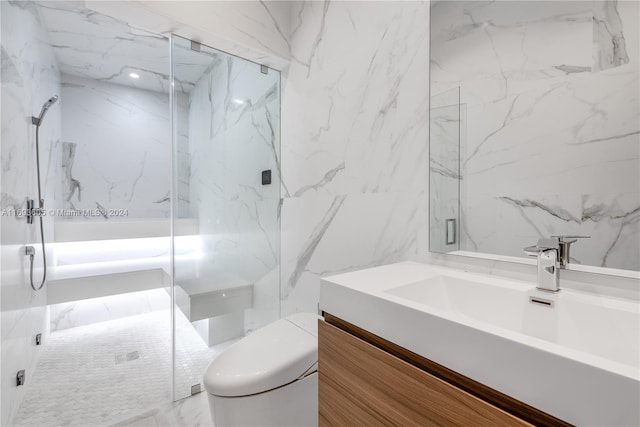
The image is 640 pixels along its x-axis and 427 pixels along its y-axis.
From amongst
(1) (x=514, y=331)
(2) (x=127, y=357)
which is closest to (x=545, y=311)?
(1) (x=514, y=331)

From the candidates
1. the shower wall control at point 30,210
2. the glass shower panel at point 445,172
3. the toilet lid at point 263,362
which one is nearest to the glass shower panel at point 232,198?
the toilet lid at point 263,362

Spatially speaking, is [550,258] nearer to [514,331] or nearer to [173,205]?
[514,331]

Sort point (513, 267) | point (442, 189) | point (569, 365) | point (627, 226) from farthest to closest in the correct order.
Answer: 1. point (442, 189)
2. point (513, 267)
3. point (627, 226)
4. point (569, 365)

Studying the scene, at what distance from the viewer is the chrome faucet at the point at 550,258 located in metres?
0.72

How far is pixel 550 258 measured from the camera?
723 mm

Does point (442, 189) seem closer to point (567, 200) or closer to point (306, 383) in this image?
point (567, 200)

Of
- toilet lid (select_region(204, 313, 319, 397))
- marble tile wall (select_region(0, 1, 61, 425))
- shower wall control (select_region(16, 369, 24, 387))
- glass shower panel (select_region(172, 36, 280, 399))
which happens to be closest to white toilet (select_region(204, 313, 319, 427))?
toilet lid (select_region(204, 313, 319, 397))

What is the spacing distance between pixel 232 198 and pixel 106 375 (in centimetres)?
134

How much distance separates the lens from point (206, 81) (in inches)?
75.3

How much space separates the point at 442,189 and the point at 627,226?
1.58 feet

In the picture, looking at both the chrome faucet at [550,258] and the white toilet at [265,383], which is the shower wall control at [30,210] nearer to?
the white toilet at [265,383]

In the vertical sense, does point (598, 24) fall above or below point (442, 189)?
above

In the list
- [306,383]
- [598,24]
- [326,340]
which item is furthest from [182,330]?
[598,24]

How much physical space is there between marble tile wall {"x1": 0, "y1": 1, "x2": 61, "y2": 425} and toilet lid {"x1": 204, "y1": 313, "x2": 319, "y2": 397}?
981 millimetres
